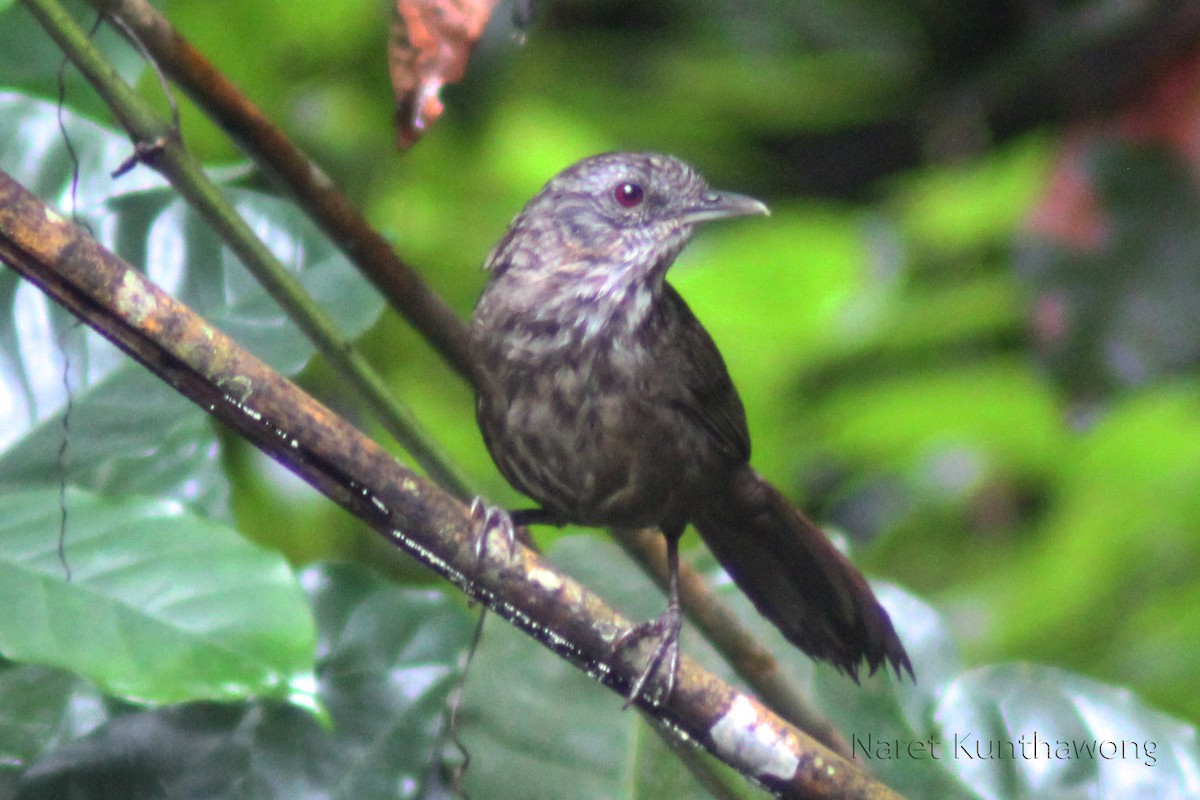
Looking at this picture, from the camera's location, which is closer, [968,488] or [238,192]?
[238,192]

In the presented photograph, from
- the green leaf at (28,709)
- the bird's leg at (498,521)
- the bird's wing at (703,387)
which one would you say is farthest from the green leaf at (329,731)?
the bird's wing at (703,387)

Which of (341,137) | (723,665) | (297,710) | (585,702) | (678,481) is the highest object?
(341,137)

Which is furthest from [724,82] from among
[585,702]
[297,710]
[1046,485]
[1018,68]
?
[297,710]

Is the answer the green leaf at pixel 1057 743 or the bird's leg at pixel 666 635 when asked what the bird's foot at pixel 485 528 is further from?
the green leaf at pixel 1057 743

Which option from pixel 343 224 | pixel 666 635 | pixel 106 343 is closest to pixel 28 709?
pixel 106 343

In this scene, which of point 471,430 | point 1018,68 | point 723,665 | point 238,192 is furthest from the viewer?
point 1018,68

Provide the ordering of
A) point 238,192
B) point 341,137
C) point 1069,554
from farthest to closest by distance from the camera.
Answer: point 341,137 < point 1069,554 < point 238,192

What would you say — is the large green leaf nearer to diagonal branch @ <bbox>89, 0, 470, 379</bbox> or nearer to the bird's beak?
diagonal branch @ <bbox>89, 0, 470, 379</bbox>

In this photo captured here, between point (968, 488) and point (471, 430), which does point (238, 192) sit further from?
point (968, 488)
